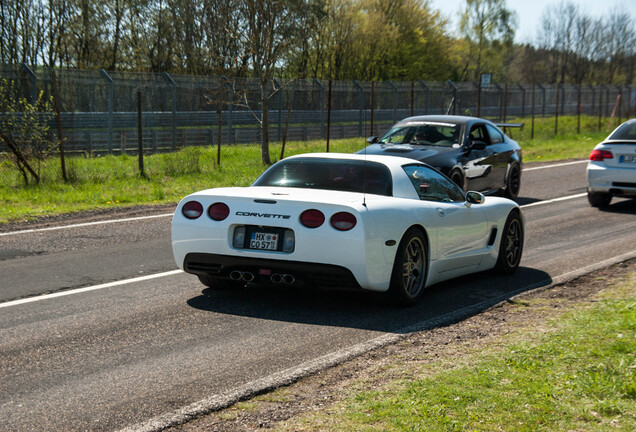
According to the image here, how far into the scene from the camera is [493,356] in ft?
17.9

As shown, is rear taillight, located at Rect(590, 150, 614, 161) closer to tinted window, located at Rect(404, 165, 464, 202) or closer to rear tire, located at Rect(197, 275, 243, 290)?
tinted window, located at Rect(404, 165, 464, 202)

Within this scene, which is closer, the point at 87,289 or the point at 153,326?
the point at 153,326

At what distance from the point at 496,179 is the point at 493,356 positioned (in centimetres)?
1015

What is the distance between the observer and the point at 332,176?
7562 mm

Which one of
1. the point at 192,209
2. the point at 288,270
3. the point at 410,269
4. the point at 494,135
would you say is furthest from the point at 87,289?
the point at 494,135

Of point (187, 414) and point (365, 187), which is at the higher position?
point (365, 187)

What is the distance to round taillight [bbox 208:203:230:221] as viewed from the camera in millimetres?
6957

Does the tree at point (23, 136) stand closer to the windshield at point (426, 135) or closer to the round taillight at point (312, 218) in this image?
the windshield at point (426, 135)

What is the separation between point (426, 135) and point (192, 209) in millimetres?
8082

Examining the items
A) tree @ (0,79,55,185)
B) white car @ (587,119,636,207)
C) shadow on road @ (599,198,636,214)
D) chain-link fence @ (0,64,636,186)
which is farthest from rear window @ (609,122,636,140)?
tree @ (0,79,55,185)

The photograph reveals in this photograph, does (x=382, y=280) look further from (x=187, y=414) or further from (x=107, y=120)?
(x=107, y=120)

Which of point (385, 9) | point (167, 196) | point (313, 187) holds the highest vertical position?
point (385, 9)

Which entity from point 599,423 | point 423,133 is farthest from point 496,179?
point 599,423

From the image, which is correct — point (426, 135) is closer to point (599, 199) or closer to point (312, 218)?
point (599, 199)
